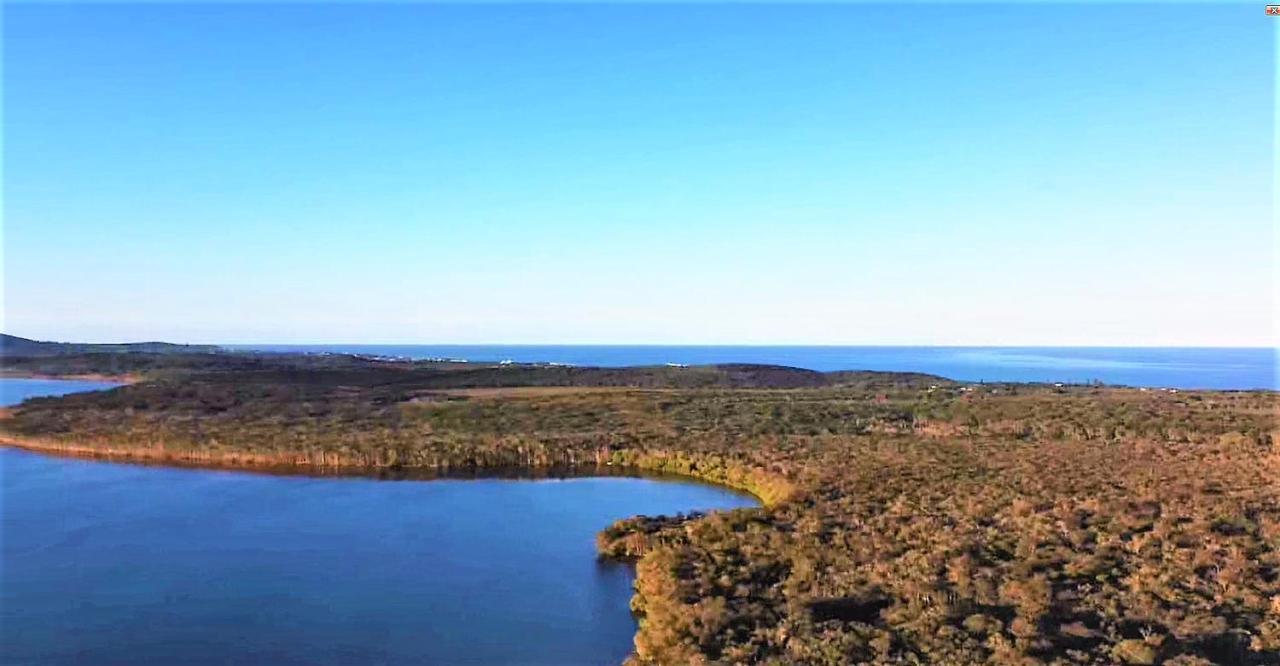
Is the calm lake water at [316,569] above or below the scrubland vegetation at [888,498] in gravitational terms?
below

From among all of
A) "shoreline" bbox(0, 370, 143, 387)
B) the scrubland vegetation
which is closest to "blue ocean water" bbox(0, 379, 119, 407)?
"shoreline" bbox(0, 370, 143, 387)

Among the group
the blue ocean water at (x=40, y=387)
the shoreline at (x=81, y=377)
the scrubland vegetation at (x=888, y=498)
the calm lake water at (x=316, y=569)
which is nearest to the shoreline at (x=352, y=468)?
the scrubland vegetation at (x=888, y=498)

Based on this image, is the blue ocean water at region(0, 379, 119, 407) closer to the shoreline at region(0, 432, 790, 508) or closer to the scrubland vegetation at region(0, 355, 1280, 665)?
the scrubland vegetation at region(0, 355, 1280, 665)

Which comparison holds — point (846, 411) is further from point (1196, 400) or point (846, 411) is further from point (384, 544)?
point (384, 544)

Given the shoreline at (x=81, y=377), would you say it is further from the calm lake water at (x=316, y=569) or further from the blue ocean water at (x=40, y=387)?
the calm lake water at (x=316, y=569)

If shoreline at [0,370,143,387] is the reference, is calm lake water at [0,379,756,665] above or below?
below
